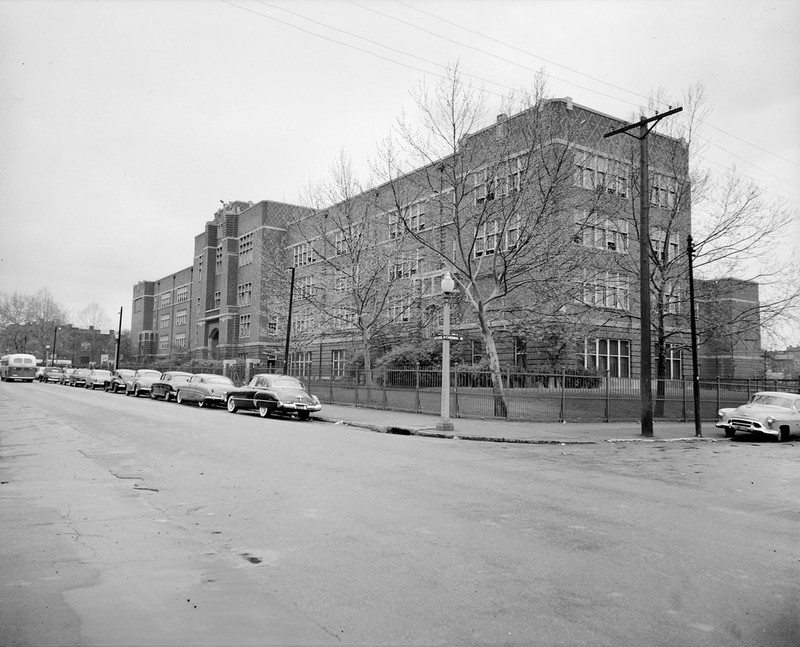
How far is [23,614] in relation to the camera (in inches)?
166

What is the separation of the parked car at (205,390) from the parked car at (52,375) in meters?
37.8

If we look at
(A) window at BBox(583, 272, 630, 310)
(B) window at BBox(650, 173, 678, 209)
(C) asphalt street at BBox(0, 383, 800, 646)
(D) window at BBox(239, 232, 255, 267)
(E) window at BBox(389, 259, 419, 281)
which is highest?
(D) window at BBox(239, 232, 255, 267)

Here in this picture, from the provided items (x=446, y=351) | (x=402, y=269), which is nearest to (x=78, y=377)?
(x=402, y=269)

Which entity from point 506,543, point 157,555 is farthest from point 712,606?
point 157,555

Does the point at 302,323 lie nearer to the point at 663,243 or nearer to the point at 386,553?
the point at 663,243

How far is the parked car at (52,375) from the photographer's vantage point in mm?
61344

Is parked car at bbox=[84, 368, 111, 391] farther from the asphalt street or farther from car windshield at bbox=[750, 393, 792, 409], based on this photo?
car windshield at bbox=[750, 393, 792, 409]

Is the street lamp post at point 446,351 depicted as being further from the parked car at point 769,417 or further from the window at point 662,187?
the window at point 662,187

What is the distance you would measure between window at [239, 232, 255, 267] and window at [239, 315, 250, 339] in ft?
20.7

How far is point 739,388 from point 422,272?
62.2 feet

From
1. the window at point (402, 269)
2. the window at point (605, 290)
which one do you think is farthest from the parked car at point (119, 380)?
the window at point (605, 290)

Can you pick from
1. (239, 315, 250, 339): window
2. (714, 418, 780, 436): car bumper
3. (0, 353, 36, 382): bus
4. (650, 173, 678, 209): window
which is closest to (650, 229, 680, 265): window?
(650, 173, 678, 209): window

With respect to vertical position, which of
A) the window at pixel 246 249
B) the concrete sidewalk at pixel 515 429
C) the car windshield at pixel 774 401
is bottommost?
the concrete sidewalk at pixel 515 429

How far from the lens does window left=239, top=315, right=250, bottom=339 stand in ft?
232
